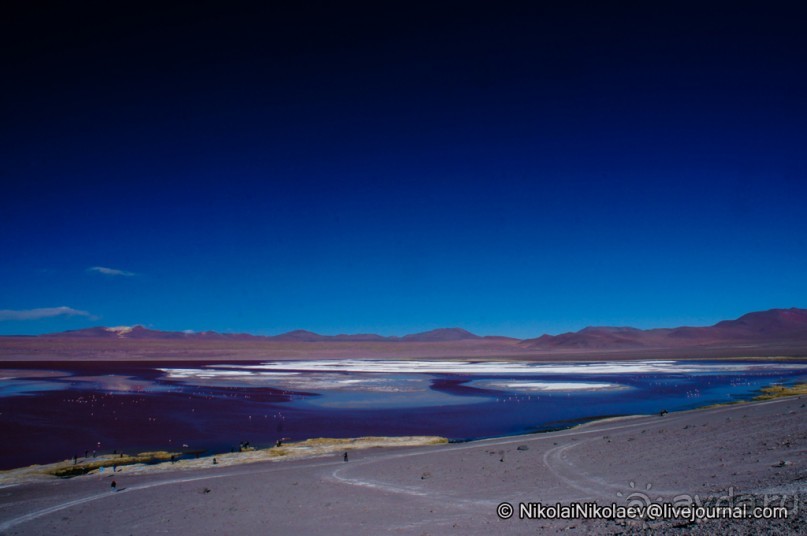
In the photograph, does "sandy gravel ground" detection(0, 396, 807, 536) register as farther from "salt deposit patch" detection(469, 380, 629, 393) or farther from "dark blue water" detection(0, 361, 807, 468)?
"salt deposit patch" detection(469, 380, 629, 393)

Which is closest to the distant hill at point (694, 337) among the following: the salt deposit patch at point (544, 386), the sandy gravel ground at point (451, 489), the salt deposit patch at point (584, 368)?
the salt deposit patch at point (584, 368)

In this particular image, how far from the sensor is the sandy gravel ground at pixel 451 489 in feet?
27.6

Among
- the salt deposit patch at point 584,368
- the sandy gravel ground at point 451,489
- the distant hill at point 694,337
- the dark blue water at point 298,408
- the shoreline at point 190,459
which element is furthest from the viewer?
the distant hill at point 694,337

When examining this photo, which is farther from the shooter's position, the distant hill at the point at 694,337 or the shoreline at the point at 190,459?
the distant hill at the point at 694,337

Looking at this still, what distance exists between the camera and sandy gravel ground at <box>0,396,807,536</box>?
841cm

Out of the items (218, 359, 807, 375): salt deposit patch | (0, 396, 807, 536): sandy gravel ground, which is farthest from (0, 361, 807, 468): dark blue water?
(218, 359, 807, 375): salt deposit patch

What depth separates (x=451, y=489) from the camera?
441 inches

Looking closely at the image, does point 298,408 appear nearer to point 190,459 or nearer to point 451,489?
point 190,459

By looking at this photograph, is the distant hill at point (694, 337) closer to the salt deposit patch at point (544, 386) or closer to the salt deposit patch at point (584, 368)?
the salt deposit patch at point (584, 368)

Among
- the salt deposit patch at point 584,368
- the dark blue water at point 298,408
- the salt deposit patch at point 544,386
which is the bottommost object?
the salt deposit patch at point 584,368

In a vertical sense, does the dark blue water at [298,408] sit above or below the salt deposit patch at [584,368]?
above

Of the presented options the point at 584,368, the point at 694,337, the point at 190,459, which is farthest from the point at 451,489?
the point at 694,337

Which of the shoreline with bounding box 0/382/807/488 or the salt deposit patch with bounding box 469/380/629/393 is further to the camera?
the salt deposit patch with bounding box 469/380/629/393

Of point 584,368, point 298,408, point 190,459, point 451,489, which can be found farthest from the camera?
point 584,368
